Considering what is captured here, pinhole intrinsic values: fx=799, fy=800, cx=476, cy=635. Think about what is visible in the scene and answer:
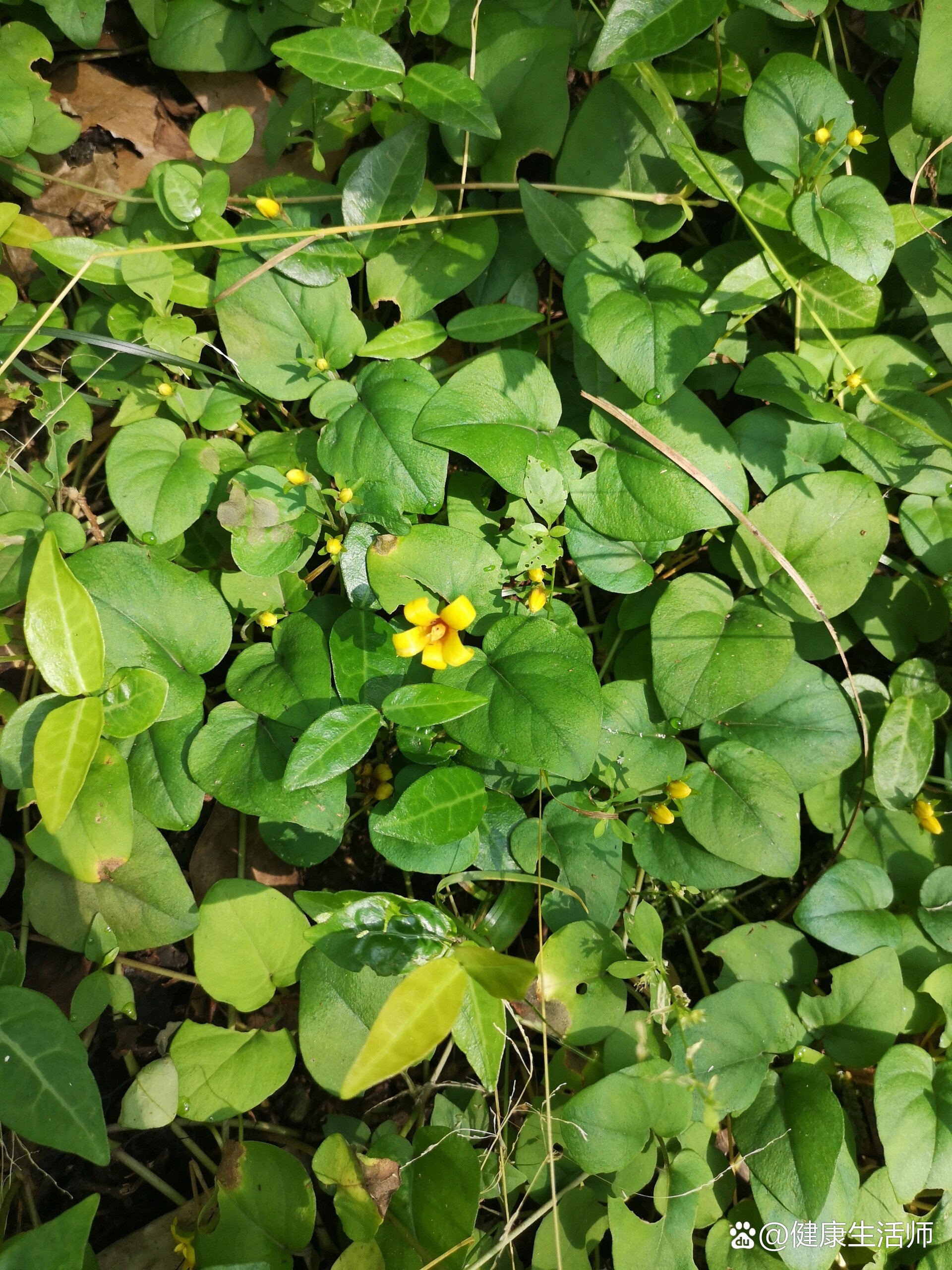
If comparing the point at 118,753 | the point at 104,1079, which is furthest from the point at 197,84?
the point at 104,1079

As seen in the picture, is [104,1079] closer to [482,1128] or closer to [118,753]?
[118,753]

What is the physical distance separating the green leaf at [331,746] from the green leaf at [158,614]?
16.3 inches

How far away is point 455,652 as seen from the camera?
158cm

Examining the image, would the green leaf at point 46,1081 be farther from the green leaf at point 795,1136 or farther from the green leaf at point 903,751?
the green leaf at point 903,751

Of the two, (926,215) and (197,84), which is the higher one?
(197,84)

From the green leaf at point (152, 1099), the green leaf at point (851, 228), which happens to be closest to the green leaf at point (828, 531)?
the green leaf at point (851, 228)

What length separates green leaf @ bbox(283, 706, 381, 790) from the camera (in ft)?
5.57

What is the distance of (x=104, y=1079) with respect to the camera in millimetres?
2033

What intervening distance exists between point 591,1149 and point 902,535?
176 cm

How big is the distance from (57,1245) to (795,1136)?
1.59 meters

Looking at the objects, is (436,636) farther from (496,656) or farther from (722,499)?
(722,499)

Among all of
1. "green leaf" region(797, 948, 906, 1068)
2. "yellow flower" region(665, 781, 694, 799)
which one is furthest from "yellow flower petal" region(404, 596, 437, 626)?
"green leaf" region(797, 948, 906, 1068)

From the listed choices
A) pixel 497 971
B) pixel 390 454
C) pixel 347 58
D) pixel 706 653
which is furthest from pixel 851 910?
pixel 347 58

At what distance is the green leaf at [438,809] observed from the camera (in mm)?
1694
